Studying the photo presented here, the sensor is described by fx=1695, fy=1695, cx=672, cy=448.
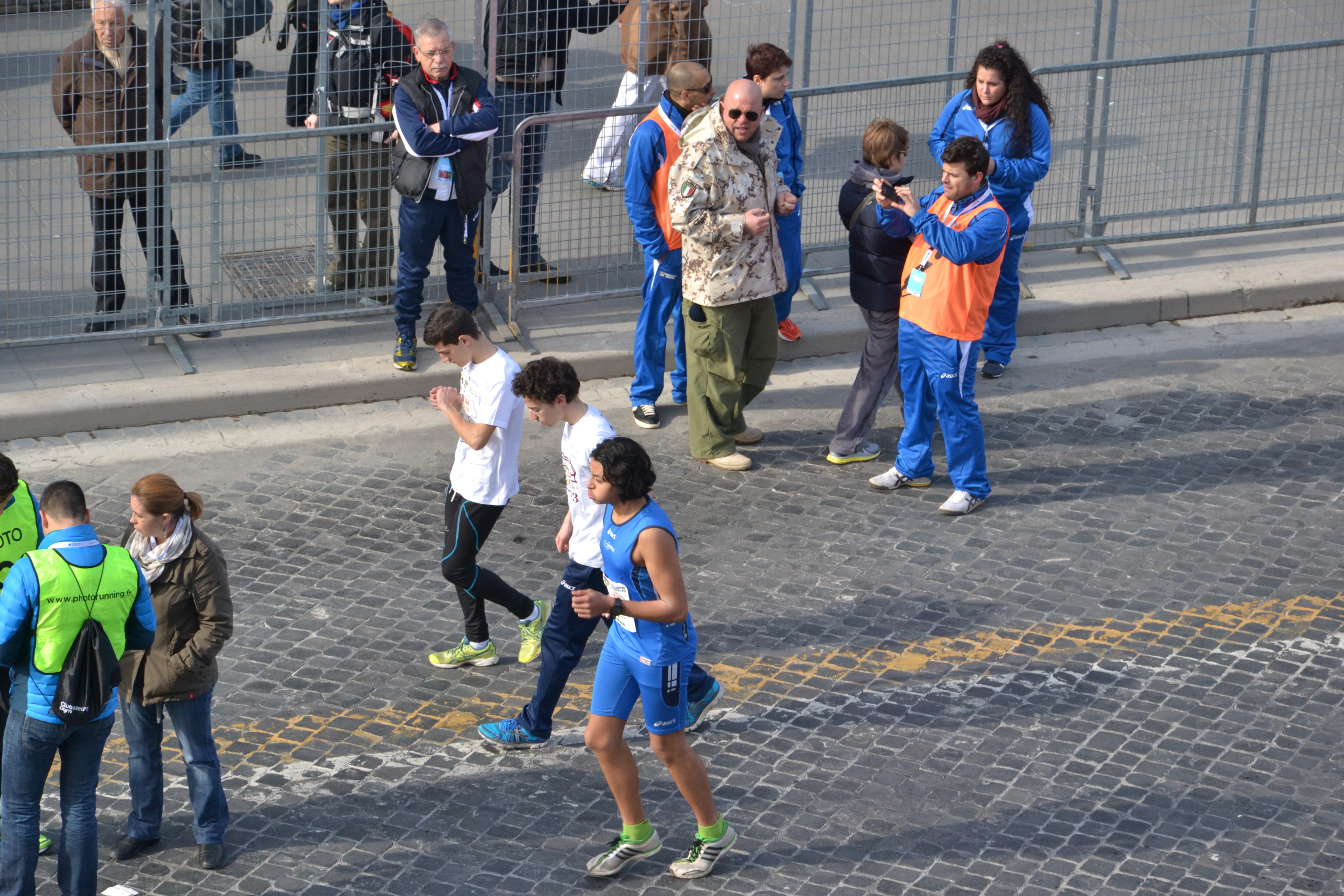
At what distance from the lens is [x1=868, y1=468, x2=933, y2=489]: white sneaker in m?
9.09

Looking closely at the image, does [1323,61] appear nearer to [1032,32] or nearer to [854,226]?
[1032,32]

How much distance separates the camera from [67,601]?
5.36m

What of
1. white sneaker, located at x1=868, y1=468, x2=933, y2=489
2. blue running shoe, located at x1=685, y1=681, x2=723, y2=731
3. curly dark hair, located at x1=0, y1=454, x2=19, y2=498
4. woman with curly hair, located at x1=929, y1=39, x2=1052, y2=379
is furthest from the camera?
woman with curly hair, located at x1=929, y1=39, x2=1052, y2=379

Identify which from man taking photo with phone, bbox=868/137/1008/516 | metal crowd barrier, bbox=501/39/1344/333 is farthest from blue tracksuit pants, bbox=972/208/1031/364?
man taking photo with phone, bbox=868/137/1008/516

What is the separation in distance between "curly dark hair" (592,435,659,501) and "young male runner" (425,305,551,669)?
4.25ft

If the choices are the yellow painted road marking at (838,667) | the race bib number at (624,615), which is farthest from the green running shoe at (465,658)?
the race bib number at (624,615)

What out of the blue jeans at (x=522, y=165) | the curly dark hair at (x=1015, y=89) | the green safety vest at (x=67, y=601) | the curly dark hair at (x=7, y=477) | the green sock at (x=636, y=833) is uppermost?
the curly dark hair at (x=1015, y=89)

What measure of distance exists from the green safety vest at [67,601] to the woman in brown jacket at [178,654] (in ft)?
0.89

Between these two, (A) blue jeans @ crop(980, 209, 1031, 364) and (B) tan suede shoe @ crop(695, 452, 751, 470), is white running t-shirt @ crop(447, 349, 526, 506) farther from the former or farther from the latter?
(A) blue jeans @ crop(980, 209, 1031, 364)

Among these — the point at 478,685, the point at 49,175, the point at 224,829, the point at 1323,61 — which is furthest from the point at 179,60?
the point at 1323,61

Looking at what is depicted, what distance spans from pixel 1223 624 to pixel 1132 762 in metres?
1.31

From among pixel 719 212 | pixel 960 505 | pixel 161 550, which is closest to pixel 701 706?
pixel 161 550

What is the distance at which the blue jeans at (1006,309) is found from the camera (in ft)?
33.9

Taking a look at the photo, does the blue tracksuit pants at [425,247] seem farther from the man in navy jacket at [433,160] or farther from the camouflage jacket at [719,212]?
the camouflage jacket at [719,212]
